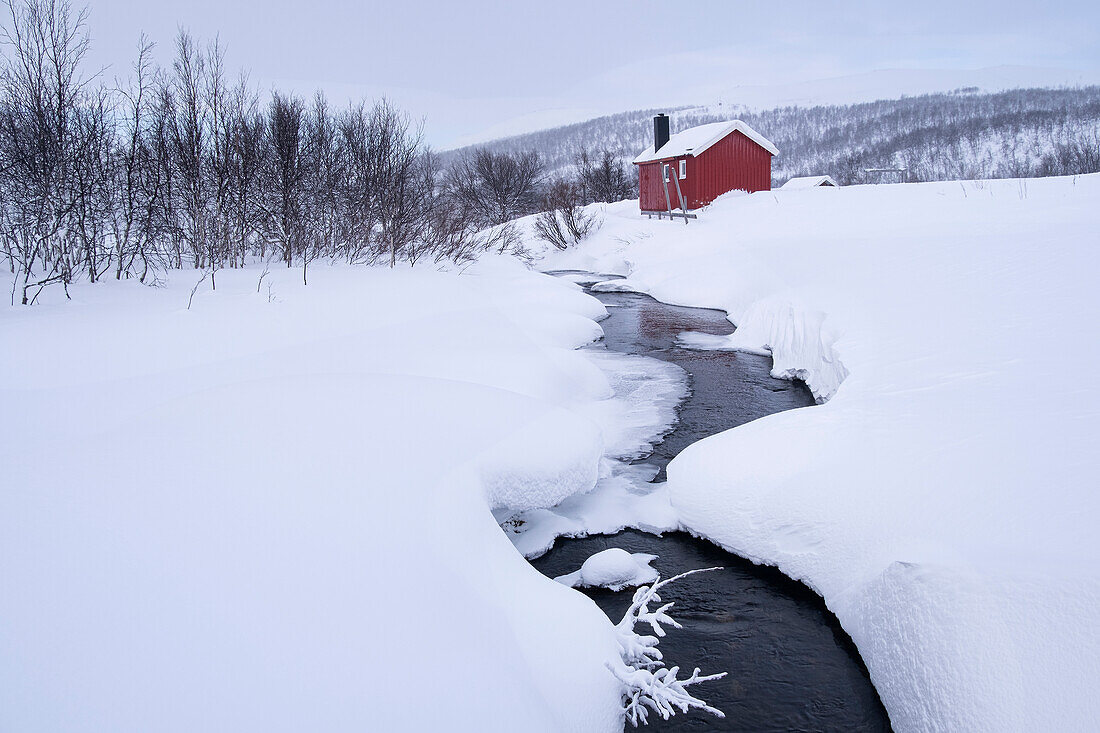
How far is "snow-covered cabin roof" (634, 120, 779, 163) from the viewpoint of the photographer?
29.5 m

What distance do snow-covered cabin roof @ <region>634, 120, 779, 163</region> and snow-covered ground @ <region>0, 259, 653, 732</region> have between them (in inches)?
990

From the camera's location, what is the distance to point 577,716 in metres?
3.65

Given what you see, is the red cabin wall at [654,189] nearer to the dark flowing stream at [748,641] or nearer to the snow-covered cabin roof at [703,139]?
the snow-covered cabin roof at [703,139]

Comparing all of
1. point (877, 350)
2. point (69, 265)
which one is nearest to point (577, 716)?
point (877, 350)

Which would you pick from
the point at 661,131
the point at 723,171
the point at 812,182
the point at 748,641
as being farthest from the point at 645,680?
the point at 812,182

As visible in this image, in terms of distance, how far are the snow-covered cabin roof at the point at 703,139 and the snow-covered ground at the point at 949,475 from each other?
62.1 feet

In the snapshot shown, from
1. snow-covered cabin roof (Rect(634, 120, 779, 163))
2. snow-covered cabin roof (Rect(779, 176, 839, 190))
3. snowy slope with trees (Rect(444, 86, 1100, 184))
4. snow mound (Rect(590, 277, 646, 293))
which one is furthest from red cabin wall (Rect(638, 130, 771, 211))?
snowy slope with trees (Rect(444, 86, 1100, 184))

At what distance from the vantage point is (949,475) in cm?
480

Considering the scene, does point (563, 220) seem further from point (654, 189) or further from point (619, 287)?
point (619, 287)

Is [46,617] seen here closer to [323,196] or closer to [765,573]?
[765,573]

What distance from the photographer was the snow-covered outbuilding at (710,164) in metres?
29.7

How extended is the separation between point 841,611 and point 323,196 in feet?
50.5

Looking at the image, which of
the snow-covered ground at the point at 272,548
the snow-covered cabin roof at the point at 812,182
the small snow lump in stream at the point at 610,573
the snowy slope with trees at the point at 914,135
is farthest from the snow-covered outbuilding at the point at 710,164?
the small snow lump in stream at the point at 610,573

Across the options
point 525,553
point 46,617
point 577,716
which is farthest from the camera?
point 525,553
